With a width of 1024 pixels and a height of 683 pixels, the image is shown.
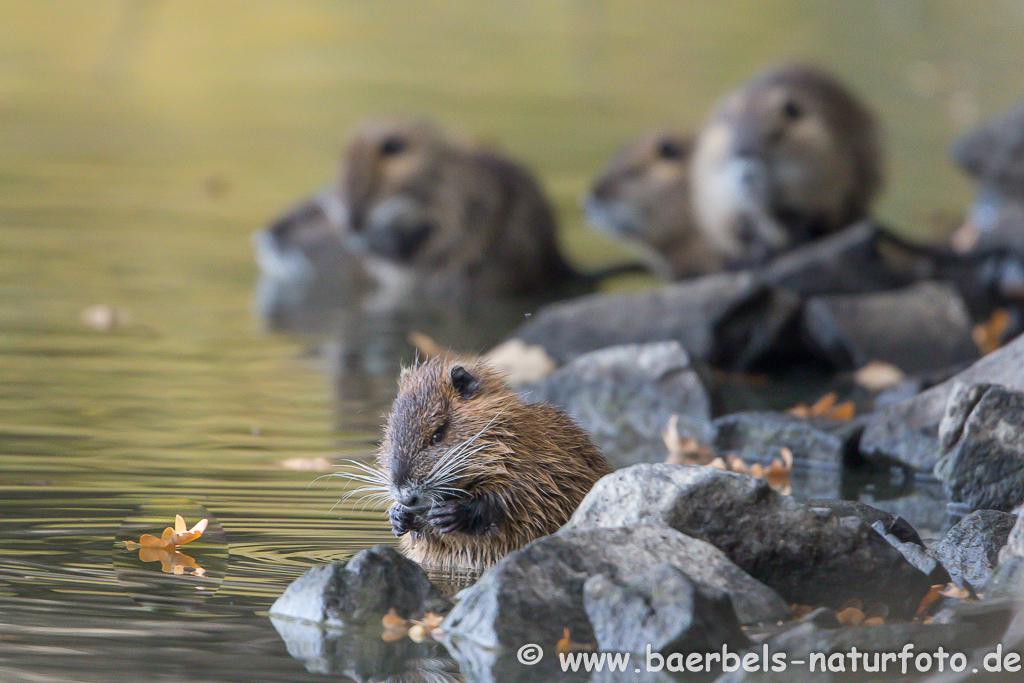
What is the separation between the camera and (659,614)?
2.91 metres

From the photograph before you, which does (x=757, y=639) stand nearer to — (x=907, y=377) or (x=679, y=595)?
(x=679, y=595)

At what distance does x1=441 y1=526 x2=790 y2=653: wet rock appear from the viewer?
9.83ft

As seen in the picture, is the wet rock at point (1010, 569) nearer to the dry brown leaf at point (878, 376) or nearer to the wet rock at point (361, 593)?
the wet rock at point (361, 593)

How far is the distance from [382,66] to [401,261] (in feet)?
33.7

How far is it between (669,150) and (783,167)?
98cm

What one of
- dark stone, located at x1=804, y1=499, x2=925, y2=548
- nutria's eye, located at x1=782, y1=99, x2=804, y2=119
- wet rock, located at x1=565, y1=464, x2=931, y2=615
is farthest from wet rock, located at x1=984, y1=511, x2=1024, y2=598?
nutria's eye, located at x1=782, y1=99, x2=804, y2=119

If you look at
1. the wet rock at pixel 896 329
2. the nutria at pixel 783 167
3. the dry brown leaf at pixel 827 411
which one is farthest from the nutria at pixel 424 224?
the dry brown leaf at pixel 827 411

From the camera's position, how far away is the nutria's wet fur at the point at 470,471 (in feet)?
11.5

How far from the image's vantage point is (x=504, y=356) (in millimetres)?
6527

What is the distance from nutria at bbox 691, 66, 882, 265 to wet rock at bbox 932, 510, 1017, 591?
4.70 metres

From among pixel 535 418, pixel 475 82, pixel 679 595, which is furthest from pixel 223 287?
pixel 475 82

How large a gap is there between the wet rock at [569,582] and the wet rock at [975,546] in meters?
0.59

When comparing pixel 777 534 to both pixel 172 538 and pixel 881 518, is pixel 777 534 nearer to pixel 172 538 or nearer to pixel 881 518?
pixel 881 518

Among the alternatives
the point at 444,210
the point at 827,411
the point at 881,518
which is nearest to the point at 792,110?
the point at 444,210
